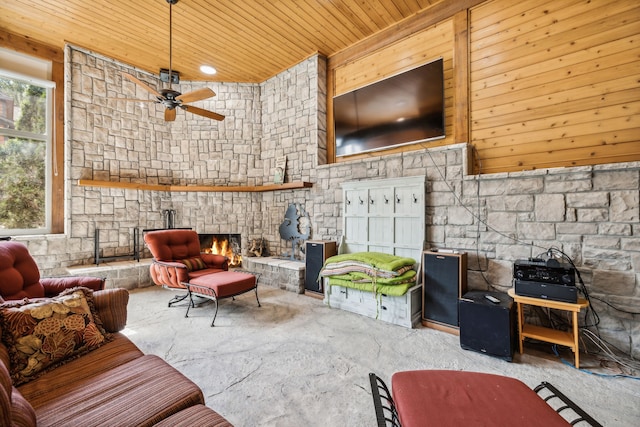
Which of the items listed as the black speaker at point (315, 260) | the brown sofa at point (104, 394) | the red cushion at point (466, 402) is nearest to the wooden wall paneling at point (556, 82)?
the black speaker at point (315, 260)

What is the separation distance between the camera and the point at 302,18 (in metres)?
3.67

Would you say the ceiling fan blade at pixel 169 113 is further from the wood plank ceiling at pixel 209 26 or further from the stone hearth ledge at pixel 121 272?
the stone hearth ledge at pixel 121 272

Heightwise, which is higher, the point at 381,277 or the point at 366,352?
the point at 381,277

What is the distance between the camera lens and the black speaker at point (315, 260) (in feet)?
13.1

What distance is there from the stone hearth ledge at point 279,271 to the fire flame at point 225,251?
39 centimetres

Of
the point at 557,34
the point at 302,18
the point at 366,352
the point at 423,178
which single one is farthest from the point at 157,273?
the point at 557,34

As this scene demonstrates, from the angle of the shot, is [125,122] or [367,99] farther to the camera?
[125,122]

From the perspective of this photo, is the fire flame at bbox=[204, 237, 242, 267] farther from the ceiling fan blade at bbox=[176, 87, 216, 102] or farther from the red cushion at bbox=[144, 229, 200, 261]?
the ceiling fan blade at bbox=[176, 87, 216, 102]

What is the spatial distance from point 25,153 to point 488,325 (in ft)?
20.4

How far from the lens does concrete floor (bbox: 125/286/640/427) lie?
1.76 meters

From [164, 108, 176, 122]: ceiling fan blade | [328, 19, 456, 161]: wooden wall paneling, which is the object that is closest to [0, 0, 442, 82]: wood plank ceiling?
[328, 19, 456, 161]: wooden wall paneling

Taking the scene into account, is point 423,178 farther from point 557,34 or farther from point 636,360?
point 636,360

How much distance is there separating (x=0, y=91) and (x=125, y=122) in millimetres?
1441

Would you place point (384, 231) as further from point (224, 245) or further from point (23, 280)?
point (23, 280)
